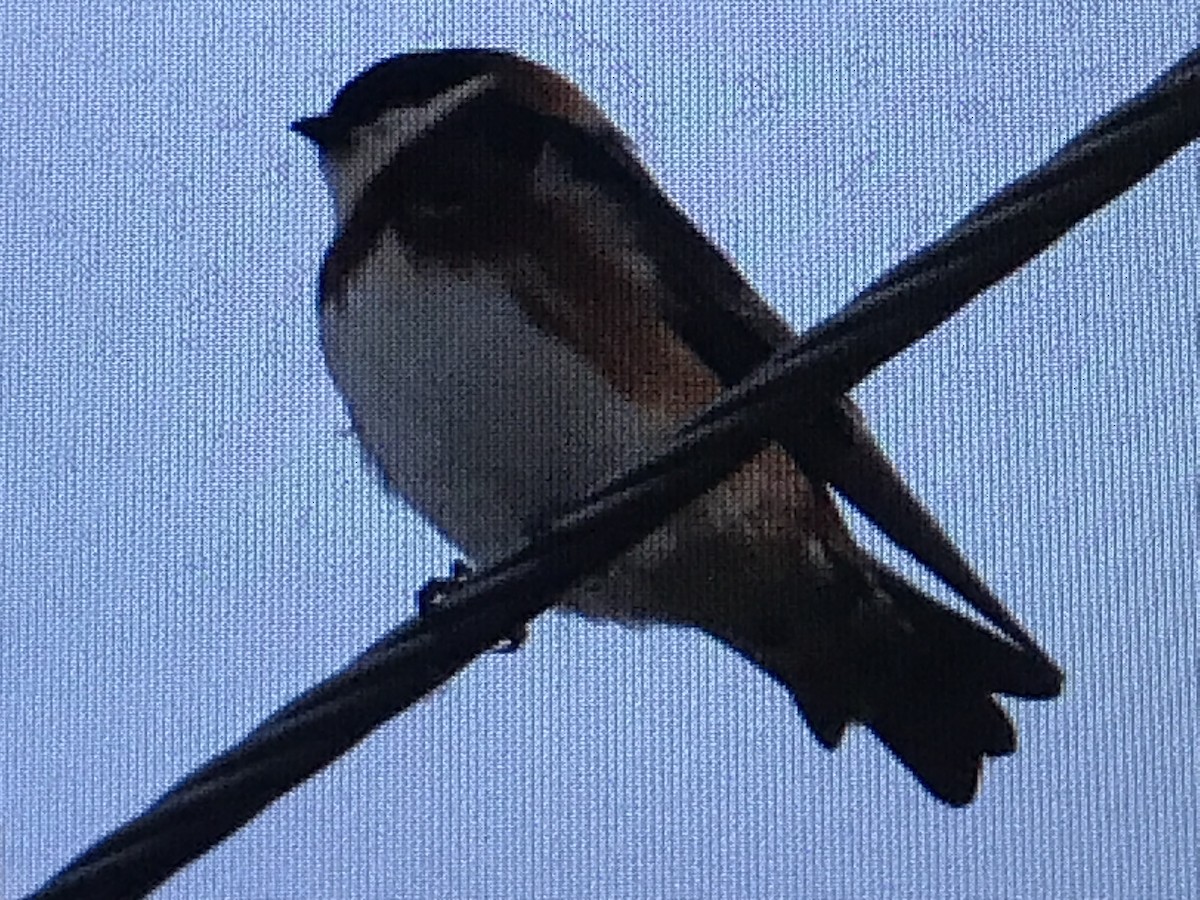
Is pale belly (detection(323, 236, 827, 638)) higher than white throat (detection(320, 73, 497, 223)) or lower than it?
lower

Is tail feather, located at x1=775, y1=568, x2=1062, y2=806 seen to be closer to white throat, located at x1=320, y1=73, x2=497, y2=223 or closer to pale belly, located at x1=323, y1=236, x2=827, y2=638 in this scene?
pale belly, located at x1=323, y1=236, x2=827, y2=638

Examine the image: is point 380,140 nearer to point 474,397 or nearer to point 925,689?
point 474,397

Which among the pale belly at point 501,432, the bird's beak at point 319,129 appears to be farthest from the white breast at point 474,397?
the bird's beak at point 319,129

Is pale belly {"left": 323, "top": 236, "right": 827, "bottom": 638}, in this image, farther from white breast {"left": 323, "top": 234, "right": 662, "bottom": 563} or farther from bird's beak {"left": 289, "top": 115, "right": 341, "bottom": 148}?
bird's beak {"left": 289, "top": 115, "right": 341, "bottom": 148}

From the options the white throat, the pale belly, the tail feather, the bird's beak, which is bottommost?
the tail feather

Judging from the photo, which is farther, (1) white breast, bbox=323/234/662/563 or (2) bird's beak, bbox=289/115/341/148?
(2) bird's beak, bbox=289/115/341/148

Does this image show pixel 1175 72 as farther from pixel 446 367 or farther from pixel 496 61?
pixel 496 61

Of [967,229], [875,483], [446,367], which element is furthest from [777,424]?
[446,367]

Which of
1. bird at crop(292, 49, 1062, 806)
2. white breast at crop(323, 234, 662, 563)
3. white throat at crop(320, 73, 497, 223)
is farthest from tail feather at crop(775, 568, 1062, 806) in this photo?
white throat at crop(320, 73, 497, 223)

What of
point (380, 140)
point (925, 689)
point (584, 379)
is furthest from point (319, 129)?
point (925, 689)
